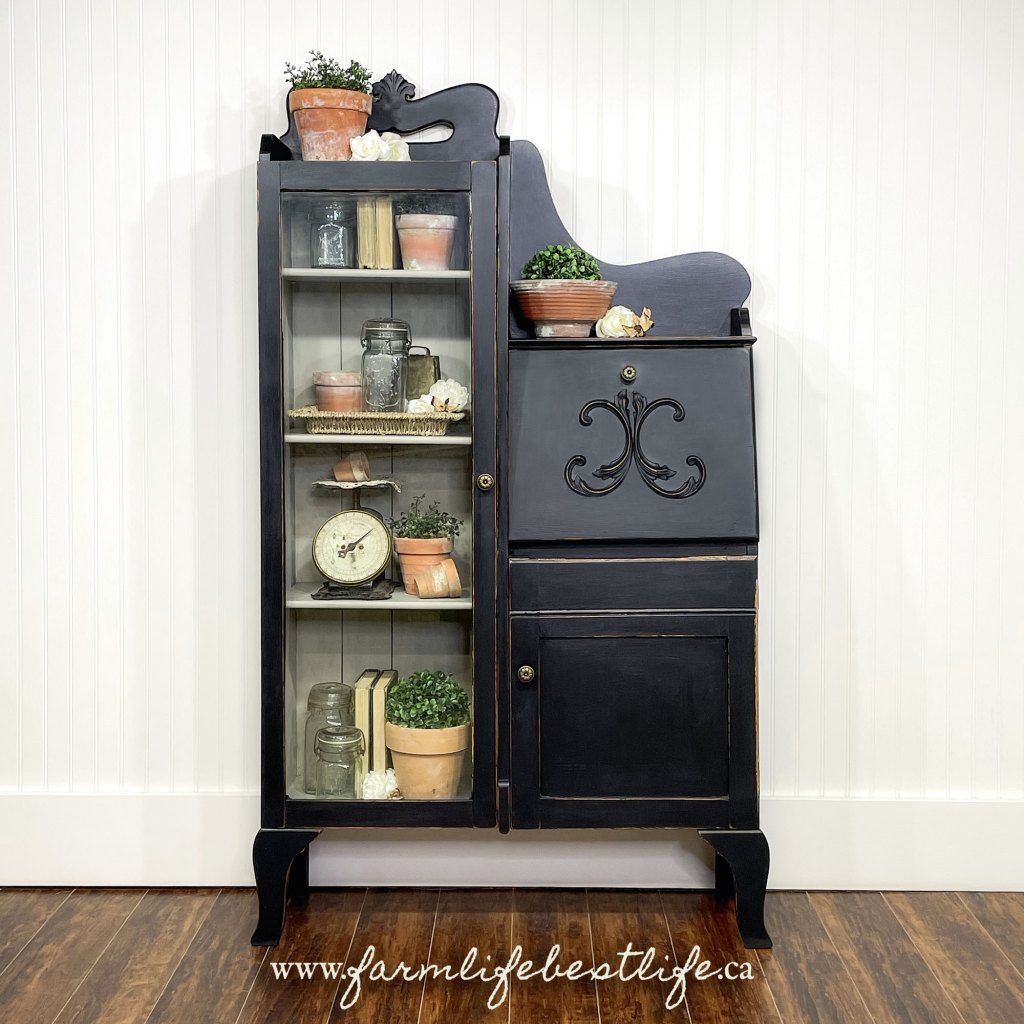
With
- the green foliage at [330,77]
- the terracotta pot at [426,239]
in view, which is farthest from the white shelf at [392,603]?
the green foliage at [330,77]

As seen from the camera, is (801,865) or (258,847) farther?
(801,865)

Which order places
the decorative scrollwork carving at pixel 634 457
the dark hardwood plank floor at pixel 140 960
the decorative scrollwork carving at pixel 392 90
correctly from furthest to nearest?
1. the decorative scrollwork carving at pixel 392 90
2. the decorative scrollwork carving at pixel 634 457
3. the dark hardwood plank floor at pixel 140 960

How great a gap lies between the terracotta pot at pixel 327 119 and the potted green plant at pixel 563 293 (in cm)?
50

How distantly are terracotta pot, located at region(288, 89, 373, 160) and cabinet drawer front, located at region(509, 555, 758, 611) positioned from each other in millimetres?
1019

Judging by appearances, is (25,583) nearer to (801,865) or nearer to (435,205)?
(435,205)

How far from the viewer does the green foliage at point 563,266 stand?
2404 mm

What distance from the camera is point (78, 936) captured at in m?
2.42

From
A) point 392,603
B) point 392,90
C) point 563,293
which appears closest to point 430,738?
point 392,603

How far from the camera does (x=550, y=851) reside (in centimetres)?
270

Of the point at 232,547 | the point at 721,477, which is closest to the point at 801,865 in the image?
the point at 721,477

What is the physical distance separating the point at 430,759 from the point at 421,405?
0.80 meters

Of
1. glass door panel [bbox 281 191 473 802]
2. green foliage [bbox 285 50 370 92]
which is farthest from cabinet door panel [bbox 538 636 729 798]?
green foliage [bbox 285 50 370 92]

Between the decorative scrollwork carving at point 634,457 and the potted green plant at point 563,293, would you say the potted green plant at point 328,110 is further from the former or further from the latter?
the decorative scrollwork carving at point 634,457

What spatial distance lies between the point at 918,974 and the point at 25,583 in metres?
2.30
